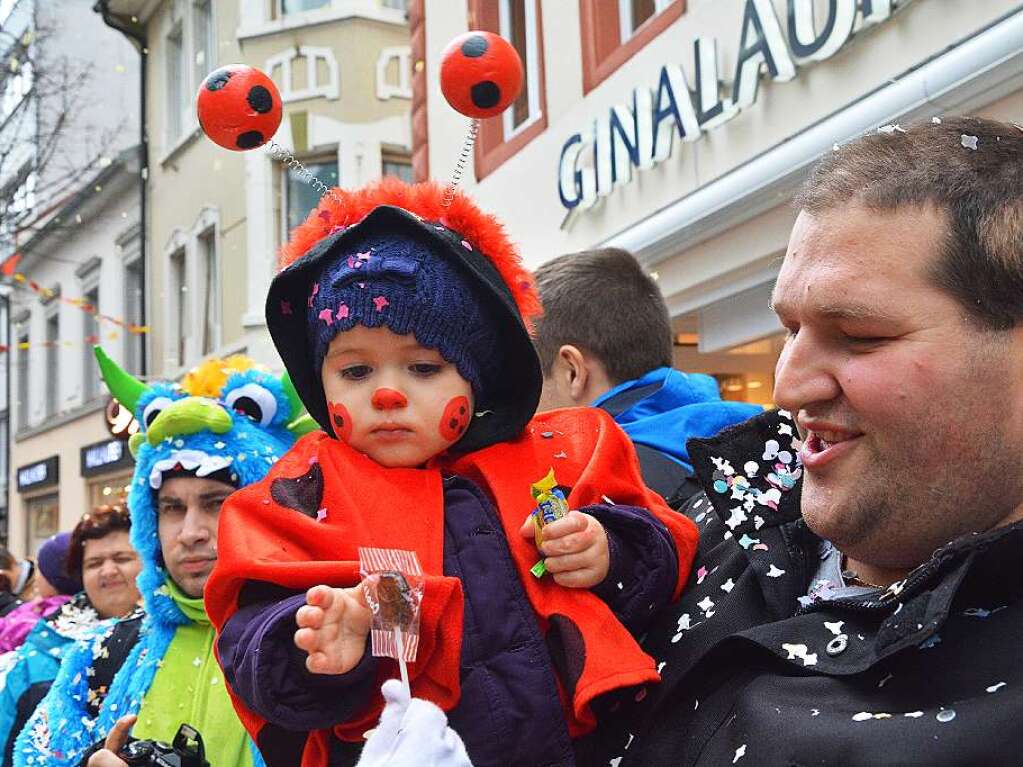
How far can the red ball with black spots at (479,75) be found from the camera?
200 cm

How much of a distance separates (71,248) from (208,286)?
17.0 feet

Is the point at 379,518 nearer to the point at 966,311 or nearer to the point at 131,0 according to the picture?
the point at 966,311

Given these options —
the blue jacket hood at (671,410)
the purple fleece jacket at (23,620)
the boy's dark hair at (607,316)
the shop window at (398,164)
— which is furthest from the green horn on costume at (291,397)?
the shop window at (398,164)

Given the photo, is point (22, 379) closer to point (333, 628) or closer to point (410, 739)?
point (333, 628)

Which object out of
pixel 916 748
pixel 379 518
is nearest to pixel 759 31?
pixel 379 518

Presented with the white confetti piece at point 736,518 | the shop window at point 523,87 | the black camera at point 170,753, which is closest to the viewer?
the white confetti piece at point 736,518

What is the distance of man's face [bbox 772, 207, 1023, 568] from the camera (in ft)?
4.00

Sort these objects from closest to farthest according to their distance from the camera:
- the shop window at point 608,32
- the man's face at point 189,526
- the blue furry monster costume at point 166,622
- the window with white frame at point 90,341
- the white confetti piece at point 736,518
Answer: the white confetti piece at point 736,518 → the blue furry monster costume at point 166,622 → the man's face at point 189,526 → the shop window at point 608,32 → the window with white frame at point 90,341

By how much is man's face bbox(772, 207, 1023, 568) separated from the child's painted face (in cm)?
66

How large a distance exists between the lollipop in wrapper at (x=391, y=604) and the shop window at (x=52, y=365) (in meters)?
19.5

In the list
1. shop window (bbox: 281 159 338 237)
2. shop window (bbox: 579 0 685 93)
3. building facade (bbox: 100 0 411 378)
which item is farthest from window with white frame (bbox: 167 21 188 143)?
shop window (bbox: 579 0 685 93)

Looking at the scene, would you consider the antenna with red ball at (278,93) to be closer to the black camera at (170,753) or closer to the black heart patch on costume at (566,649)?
the black heart patch on costume at (566,649)

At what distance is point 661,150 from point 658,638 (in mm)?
5006

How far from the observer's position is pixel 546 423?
78.7 inches
